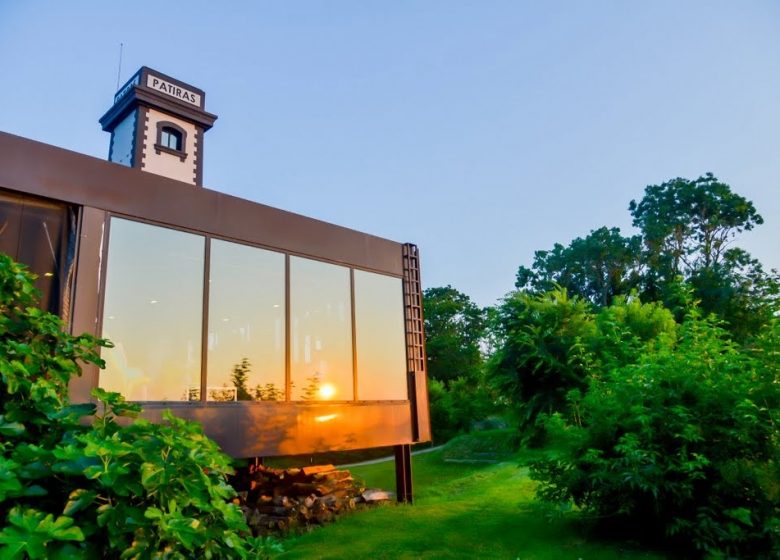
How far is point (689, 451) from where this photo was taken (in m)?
5.16

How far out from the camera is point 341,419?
731 centimetres

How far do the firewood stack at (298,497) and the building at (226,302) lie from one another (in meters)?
0.90

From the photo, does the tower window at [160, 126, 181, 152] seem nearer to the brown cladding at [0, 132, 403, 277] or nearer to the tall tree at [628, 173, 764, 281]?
the brown cladding at [0, 132, 403, 277]

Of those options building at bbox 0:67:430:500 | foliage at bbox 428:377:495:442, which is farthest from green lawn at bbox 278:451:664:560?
foliage at bbox 428:377:495:442

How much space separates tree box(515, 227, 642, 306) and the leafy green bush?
92.0 feet

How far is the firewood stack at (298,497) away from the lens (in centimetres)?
734

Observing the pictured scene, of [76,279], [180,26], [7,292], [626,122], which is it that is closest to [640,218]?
[626,122]

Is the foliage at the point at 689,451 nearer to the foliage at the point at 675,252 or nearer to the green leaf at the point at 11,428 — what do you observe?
the green leaf at the point at 11,428

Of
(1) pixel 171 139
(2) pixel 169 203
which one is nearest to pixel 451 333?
(1) pixel 171 139

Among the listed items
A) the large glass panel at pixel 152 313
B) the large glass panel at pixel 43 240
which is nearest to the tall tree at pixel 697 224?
the large glass panel at pixel 152 313

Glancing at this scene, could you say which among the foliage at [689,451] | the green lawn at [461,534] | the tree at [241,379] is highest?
the tree at [241,379]

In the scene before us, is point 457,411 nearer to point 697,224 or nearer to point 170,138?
point 170,138

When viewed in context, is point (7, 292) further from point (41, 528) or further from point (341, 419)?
point (341, 419)

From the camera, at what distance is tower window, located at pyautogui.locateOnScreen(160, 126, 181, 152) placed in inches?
638
